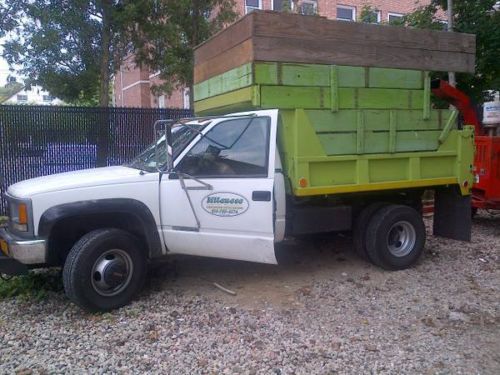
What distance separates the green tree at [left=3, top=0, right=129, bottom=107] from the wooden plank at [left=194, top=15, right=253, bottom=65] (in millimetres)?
5771

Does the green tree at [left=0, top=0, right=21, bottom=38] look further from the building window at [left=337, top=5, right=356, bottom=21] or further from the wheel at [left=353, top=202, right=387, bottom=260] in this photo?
the building window at [left=337, top=5, right=356, bottom=21]

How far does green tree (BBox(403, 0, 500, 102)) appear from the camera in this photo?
9680 millimetres

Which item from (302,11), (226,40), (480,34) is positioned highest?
(302,11)

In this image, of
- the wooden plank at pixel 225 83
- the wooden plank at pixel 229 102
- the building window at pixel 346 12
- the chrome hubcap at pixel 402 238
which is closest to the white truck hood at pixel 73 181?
the wooden plank at pixel 229 102

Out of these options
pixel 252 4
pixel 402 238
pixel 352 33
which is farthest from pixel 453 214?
pixel 252 4

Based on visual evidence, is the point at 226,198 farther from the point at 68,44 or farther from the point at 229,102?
the point at 68,44

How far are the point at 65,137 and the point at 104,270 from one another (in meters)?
6.38

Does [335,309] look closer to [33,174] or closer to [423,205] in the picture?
[423,205]

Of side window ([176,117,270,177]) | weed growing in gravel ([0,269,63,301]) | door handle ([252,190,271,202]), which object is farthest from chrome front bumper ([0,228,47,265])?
door handle ([252,190,271,202])

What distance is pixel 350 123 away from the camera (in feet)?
17.9

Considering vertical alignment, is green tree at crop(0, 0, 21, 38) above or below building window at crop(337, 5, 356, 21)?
below

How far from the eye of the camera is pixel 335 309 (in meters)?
4.87

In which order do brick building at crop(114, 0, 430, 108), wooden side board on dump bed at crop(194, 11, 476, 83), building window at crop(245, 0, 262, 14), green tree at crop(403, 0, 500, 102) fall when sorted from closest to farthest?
wooden side board on dump bed at crop(194, 11, 476, 83) → green tree at crop(403, 0, 500, 102) → brick building at crop(114, 0, 430, 108) → building window at crop(245, 0, 262, 14)

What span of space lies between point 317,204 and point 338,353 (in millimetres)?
1981
